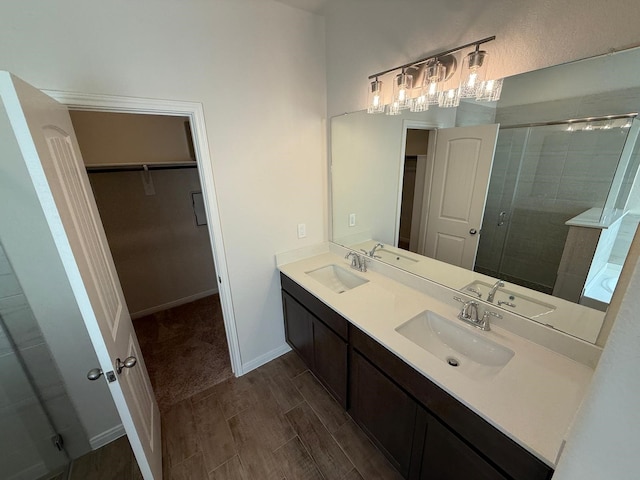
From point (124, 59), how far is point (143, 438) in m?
1.88


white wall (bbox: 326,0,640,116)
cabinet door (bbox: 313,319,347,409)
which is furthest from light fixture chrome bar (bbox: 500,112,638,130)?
cabinet door (bbox: 313,319,347,409)

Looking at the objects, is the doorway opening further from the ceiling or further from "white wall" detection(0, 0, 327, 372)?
the ceiling

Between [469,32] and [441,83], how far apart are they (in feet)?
0.70

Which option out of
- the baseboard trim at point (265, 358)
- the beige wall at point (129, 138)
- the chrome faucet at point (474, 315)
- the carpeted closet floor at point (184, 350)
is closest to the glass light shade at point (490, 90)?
the chrome faucet at point (474, 315)

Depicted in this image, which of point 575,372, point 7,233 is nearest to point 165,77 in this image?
point 7,233

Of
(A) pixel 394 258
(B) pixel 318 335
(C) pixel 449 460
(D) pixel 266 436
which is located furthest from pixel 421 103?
(D) pixel 266 436

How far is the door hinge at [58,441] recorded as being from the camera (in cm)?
149

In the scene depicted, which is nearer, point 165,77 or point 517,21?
point 517,21

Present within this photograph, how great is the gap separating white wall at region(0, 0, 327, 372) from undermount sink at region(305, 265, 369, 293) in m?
0.31

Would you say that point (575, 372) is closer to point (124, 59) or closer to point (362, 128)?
point (362, 128)

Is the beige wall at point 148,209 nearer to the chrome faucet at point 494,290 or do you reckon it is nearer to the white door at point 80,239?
the white door at point 80,239

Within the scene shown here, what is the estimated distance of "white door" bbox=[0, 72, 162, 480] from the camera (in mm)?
759

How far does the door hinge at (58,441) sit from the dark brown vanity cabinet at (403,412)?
5.11 ft

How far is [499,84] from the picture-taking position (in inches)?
45.5
